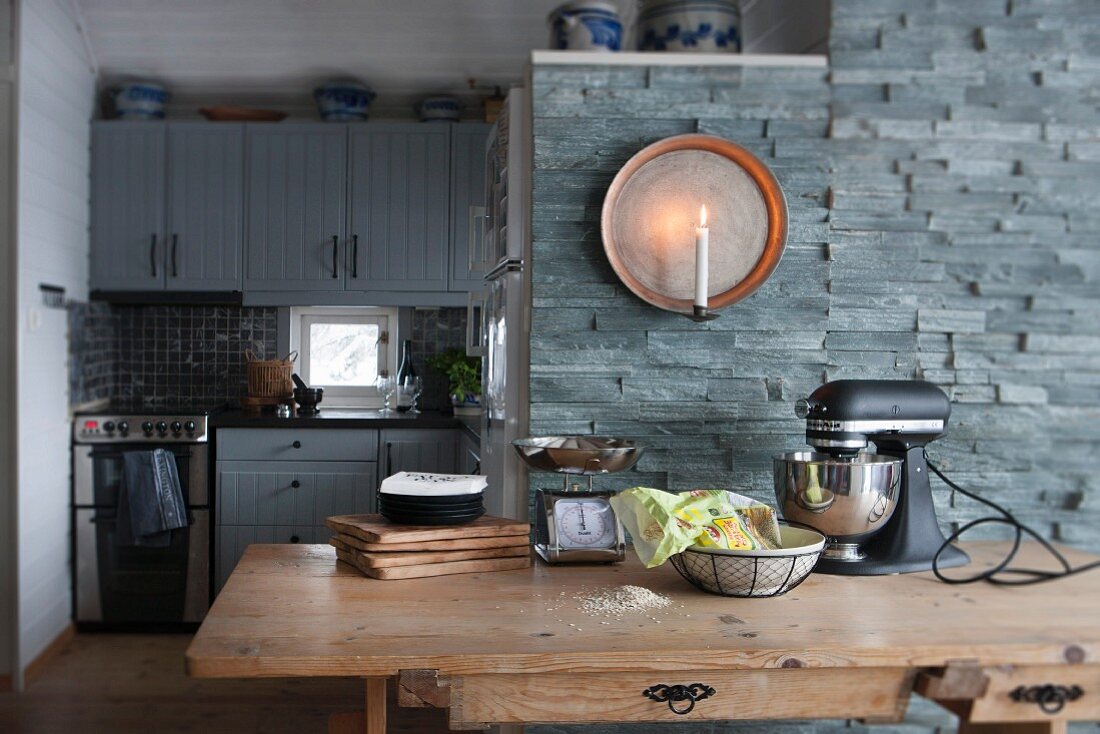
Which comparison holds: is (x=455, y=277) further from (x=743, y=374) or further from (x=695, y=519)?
(x=695, y=519)

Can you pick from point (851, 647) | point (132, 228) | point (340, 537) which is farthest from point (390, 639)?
point (132, 228)

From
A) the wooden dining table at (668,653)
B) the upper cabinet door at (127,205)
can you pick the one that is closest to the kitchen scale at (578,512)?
the wooden dining table at (668,653)

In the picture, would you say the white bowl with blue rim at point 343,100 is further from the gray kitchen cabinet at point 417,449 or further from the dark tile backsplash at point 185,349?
the gray kitchen cabinet at point 417,449

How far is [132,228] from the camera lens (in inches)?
184

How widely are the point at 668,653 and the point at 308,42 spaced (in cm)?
389

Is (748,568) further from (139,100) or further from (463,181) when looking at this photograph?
(139,100)

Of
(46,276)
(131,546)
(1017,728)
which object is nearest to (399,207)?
(46,276)

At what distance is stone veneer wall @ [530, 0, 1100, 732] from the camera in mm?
2324

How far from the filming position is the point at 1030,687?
5.40 ft

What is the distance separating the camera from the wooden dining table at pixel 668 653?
152 centimetres

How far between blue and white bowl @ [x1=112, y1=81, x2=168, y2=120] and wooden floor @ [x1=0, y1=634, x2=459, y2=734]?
8.01 ft

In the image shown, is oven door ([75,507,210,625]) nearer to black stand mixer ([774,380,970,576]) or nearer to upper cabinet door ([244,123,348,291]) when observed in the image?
upper cabinet door ([244,123,348,291])

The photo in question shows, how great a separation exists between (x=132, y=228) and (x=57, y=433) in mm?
1062

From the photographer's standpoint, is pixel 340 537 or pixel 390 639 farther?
pixel 340 537
